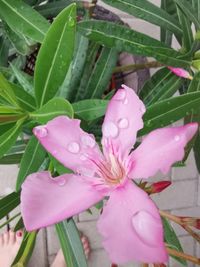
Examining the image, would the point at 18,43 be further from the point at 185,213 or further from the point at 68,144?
the point at 185,213

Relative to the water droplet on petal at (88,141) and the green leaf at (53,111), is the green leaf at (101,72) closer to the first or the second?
the green leaf at (53,111)

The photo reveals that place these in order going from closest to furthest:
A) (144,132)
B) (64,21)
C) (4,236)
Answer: (64,21) → (144,132) → (4,236)

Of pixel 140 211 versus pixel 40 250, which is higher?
pixel 140 211

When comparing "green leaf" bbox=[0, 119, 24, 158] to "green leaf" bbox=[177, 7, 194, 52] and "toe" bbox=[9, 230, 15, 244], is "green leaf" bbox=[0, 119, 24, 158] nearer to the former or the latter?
"green leaf" bbox=[177, 7, 194, 52]

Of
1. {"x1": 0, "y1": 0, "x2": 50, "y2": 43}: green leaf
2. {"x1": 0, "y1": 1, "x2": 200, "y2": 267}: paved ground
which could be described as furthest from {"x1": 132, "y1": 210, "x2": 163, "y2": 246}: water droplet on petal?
{"x1": 0, "y1": 1, "x2": 200, "y2": 267}: paved ground

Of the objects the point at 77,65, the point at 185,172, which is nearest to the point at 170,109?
the point at 77,65

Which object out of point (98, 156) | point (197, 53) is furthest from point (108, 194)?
point (197, 53)

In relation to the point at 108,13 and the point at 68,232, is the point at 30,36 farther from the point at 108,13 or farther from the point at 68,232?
the point at 108,13
